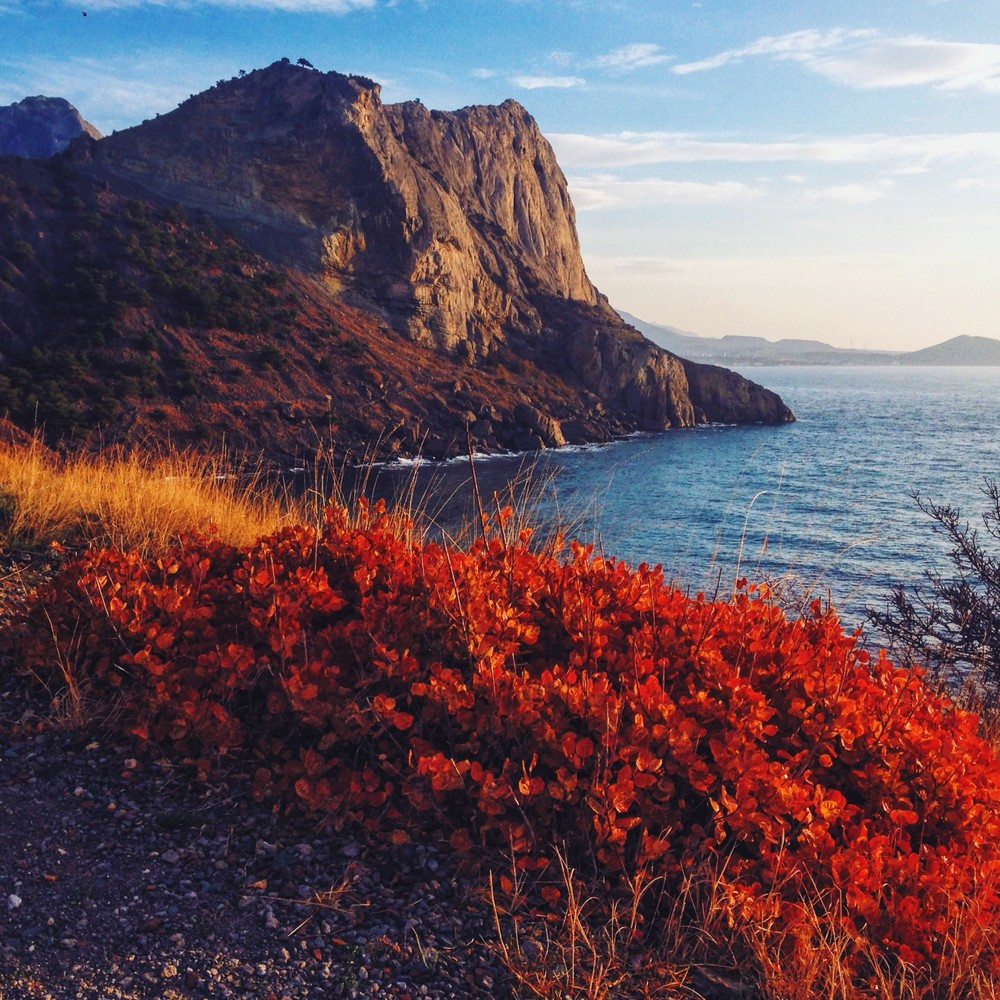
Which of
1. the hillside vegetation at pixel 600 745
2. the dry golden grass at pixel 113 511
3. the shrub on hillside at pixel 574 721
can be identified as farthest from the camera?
the dry golden grass at pixel 113 511

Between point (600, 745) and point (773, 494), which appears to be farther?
point (773, 494)

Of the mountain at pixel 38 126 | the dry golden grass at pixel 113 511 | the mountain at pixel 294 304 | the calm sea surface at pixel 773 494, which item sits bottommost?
the calm sea surface at pixel 773 494

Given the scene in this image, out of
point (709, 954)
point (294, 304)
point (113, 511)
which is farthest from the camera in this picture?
point (294, 304)

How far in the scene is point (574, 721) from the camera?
131 inches

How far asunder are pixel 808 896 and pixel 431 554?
239cm

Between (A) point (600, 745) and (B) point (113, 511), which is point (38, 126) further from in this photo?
(A) point (600, 745)

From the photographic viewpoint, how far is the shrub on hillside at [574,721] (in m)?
2.95

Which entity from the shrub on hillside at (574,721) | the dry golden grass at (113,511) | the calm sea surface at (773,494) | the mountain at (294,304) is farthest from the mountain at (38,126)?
the shrub on hillside at (574,721)

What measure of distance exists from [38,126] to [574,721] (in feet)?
455

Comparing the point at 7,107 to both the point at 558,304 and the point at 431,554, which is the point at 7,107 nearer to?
the point at 558,304

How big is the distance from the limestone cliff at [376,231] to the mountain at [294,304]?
0.15m

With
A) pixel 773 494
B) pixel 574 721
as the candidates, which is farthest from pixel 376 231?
pixel 574 721

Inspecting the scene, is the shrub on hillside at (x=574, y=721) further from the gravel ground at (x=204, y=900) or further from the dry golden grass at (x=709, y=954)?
the gravel ground at (x=204, y=900)

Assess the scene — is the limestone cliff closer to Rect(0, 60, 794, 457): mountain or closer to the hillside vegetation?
Rect(0, 60, 794, 457): mountain
